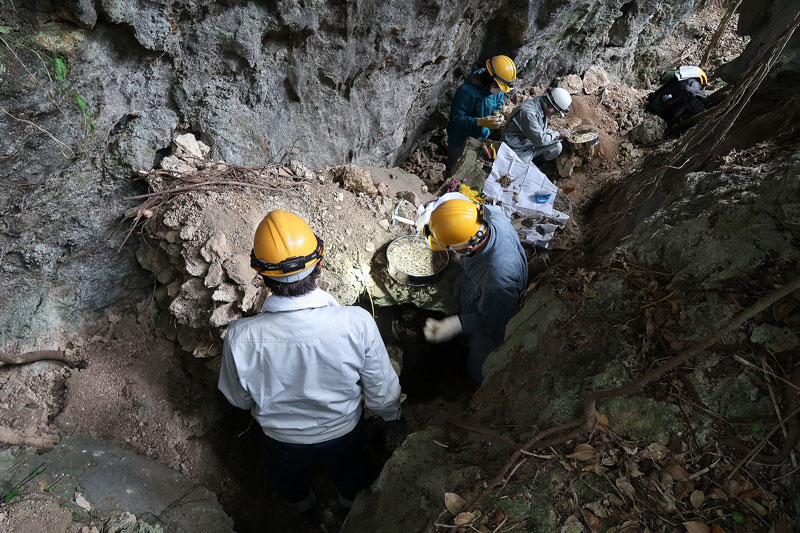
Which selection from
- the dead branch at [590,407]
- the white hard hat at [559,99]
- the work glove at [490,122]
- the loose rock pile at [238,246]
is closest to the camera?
the dead branch at [590,407]

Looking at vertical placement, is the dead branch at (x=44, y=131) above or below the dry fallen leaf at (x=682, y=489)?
above

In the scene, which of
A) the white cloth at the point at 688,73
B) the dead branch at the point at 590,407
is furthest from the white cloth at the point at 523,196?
the dead branch at the point at 590,407

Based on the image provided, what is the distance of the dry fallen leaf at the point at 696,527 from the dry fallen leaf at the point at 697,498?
0.19 ft

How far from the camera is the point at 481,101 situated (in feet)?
18.9

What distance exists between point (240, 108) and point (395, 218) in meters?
1.75

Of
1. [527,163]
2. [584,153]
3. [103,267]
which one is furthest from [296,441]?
[584,153]

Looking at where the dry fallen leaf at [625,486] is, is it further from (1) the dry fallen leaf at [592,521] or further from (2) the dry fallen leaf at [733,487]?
(2) the dry fallen leaf at [733,487]

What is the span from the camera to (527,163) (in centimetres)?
557

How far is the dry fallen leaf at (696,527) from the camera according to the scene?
55.2 inches

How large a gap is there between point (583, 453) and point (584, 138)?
5.16m

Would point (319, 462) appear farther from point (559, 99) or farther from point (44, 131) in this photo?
point (559, 99)

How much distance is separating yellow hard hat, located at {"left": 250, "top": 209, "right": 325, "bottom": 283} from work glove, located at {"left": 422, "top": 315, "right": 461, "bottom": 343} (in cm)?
190

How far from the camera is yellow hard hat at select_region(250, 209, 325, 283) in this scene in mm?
2135

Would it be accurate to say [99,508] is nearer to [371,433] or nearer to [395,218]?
[371,433]
